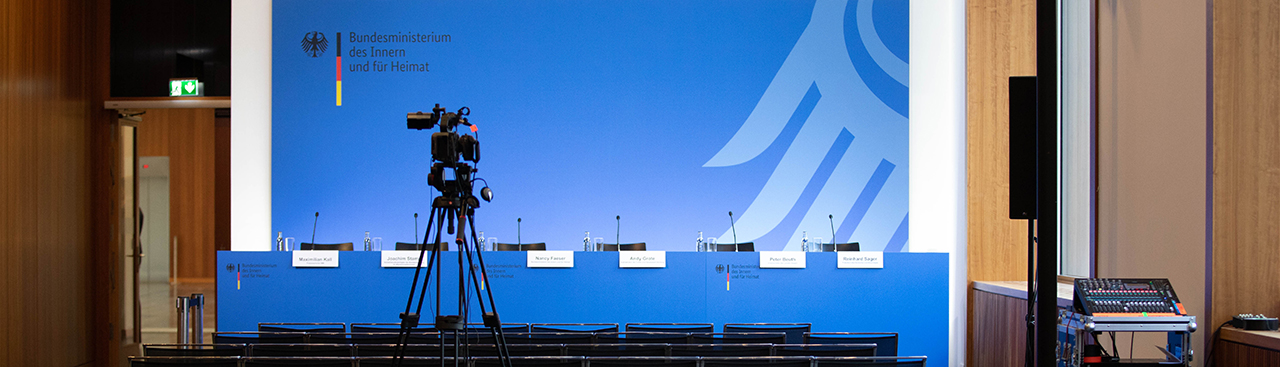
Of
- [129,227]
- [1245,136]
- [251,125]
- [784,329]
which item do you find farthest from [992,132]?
[129,227]

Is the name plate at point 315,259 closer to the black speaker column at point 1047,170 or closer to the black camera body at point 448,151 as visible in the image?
the black camera body at point 448,151

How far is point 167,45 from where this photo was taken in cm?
679

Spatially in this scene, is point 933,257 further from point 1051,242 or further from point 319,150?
point 319,150

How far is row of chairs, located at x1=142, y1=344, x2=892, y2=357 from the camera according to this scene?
324cm

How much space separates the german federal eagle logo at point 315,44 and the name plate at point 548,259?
11.0ft

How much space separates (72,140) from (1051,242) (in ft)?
23.7

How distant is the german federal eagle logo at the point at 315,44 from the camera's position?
7254 mm

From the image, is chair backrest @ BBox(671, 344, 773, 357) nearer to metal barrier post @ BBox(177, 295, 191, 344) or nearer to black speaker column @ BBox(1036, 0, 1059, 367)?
black speaker column @ BBox(1036, 0, 1059, 367)

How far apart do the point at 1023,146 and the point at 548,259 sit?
381 centimetres

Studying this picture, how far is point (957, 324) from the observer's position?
5.81m

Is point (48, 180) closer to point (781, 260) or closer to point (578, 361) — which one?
point (578, 361)


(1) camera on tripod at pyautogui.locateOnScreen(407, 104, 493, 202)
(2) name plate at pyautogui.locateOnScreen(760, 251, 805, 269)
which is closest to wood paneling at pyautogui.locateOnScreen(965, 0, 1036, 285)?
(2) name plate at pyautogui.locateOnScreen(760, 251, 805, 269)

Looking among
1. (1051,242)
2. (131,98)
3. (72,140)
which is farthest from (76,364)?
(1051,242)

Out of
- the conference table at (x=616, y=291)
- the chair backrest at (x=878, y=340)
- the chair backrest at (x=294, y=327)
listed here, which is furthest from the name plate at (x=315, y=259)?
the chair backrest at (x=878, y=340)
